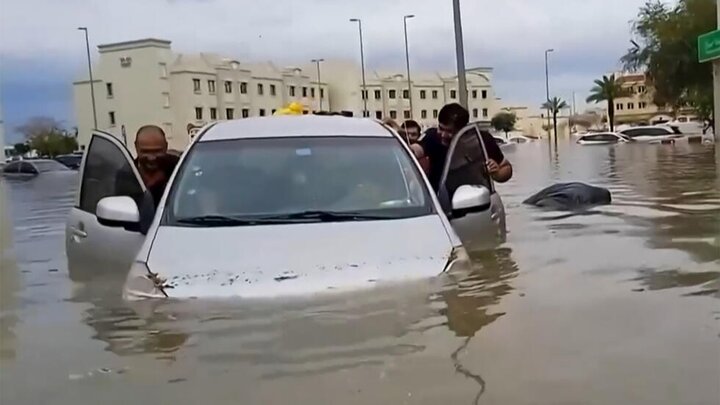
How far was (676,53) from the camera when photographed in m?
42.7

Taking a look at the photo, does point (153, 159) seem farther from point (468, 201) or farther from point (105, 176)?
point (468, 201)

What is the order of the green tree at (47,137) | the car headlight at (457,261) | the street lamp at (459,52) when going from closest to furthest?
the car headlight at (457,261), the street lamp at (459,52), the green tree at (47,137)

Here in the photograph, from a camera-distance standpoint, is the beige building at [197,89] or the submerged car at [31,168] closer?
the submerged car at [31,168]

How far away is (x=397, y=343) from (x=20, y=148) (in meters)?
92.0

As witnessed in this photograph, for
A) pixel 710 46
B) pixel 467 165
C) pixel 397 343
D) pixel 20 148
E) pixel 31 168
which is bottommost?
pixel 397 343

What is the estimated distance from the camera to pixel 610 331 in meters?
4.64

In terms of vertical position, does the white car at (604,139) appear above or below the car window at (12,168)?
below

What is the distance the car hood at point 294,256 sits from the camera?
14.9 ft

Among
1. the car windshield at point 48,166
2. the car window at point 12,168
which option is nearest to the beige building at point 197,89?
the car window at point 12,168

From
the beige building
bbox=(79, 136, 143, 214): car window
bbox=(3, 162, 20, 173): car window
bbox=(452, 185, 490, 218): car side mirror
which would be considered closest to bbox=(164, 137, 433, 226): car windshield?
bbox=(452, 185, 490, 218): car side mirror

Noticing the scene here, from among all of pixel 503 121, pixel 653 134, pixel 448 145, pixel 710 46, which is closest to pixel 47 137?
pixel 503 121

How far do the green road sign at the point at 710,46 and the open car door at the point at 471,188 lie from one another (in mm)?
27374

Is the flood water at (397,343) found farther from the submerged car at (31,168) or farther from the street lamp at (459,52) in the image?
the submerged car at (31,168)

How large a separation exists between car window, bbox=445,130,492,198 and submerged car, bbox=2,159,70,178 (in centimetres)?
3343
